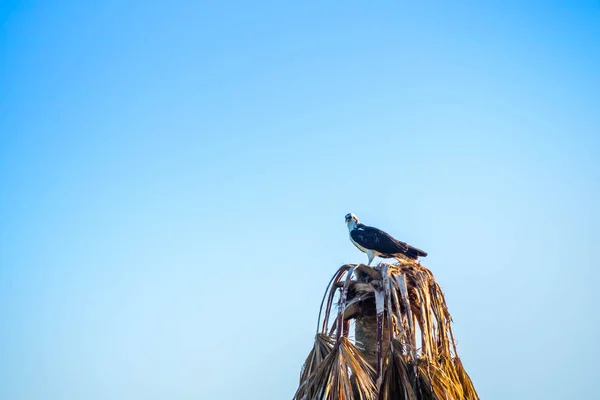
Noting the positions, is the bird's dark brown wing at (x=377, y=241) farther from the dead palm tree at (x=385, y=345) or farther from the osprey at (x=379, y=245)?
the dead palm tree at (x=385, y=345)

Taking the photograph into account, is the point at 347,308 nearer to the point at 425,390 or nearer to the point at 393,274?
the point at 393,274

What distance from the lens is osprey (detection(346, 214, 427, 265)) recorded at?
1032 centimetres

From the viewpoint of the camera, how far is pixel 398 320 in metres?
7.21

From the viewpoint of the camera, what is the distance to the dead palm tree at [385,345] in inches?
254

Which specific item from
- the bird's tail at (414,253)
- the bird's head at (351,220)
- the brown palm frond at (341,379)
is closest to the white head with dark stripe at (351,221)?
the bird's head at (351,220)

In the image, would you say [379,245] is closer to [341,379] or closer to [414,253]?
[414,253]

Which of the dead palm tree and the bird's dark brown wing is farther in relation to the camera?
the bird's dark brown wing

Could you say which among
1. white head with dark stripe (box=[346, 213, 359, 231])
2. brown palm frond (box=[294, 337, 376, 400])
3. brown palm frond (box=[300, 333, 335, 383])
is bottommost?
brown palm frond (box=[294, 337, 376, 400])

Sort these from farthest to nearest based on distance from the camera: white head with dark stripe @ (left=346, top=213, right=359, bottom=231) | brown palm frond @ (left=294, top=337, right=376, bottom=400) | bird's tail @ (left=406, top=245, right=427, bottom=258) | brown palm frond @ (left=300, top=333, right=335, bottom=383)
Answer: white head with dark stripe @ (left=346, top=213, right=359, bottom=231) < bird's tail @ (left=406, top=245, right=427, bottom=258) < brown palm frond @ (left=300, top=333, right=335, bottom=383) < brown palm frond @ (left=294, top=337, right=376, bottom=400)

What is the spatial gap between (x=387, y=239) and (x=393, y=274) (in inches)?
111

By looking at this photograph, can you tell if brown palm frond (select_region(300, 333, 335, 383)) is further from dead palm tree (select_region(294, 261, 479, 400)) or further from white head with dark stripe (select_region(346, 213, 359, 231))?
white head with dark stripe (select_region(346, 213, 359, 231))

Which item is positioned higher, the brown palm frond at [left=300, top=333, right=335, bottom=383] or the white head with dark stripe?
the white head with dark stripe

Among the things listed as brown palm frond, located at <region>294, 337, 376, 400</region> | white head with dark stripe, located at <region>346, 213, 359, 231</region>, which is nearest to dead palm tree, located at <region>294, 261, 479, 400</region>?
brown palm frond, located at <region>294, 337, 376, 400</region>

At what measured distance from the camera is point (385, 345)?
7.04 meters
